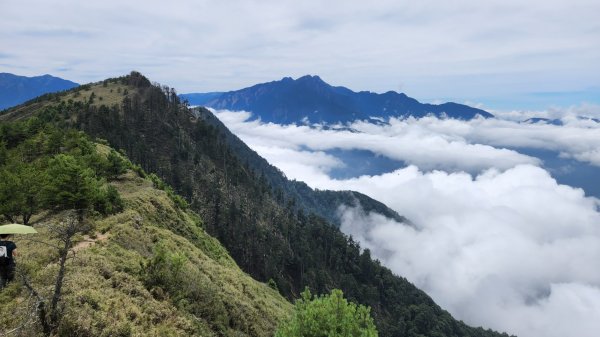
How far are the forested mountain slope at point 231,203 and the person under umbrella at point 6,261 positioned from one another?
9573 cm

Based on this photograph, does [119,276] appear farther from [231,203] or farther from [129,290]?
[231,203]

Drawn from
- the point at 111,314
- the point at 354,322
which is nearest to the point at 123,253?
the point at 111,314

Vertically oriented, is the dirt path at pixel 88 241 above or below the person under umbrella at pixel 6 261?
below

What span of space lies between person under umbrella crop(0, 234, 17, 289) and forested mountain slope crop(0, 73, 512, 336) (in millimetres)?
95734

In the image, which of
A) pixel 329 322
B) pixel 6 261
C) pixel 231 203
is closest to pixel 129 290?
pixel 6 261

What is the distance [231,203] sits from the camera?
466ft

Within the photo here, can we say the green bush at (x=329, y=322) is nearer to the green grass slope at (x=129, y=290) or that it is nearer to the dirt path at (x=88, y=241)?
the green grass slope at (x=129, y=290)

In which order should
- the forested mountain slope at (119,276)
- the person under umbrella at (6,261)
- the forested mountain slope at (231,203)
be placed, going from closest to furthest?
the forested mountain slope at (119,276) → the person under umbrella at (6,261) → the forested mountain slope at (231,203)

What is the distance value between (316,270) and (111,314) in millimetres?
144273

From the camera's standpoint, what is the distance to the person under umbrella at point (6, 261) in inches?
744

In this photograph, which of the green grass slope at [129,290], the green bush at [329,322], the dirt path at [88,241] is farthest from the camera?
the dirt path at [88,241]

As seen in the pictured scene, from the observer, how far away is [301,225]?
191875 mm

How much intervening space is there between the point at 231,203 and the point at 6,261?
4851 inches

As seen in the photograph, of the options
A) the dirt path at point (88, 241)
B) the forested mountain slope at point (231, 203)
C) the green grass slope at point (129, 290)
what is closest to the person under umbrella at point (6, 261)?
the green grass slope at point (129, 290)
